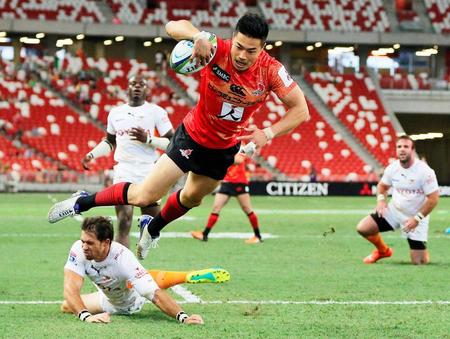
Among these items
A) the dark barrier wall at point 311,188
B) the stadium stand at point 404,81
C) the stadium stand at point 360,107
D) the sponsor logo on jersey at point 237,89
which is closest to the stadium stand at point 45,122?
the dark barrier wall at point 311,188

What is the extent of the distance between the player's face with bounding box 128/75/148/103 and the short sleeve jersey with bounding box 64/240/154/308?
3.85m

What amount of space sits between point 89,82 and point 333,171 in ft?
39.2

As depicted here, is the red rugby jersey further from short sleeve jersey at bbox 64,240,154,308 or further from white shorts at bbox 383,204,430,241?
short sleeve jersey at bbox 64,240,154,308

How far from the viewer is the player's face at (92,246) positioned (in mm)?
7895

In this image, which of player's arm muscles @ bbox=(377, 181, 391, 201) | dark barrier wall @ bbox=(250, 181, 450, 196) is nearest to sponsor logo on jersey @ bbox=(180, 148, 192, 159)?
player's arm muscles @ bbox=(377, 181, 391, 201)

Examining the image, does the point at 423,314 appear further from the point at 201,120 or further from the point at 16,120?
the point at 16,120

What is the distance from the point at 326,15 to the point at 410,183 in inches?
1566

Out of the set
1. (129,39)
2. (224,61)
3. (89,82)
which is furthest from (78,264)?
(129,39)

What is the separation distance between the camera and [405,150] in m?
13.0

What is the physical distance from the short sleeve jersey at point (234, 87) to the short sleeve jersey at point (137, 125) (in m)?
2.96

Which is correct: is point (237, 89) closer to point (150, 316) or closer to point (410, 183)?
point (150, 316)

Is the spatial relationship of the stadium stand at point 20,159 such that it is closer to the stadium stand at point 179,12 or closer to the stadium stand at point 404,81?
the stadium stand at point 179,12

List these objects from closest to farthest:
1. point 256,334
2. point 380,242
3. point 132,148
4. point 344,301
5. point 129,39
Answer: point 256,334, point 344,301, point 132,148, point 380,242, point 129,39

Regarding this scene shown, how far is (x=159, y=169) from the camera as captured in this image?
9.19 meters
